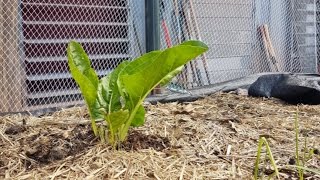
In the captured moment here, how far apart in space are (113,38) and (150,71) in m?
3.34

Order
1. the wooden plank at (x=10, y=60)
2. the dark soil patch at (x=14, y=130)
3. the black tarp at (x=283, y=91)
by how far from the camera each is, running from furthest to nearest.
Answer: the wooden plank at (x=10, y=60)
the black tarp at (x=283, y=91)
the dark soil patch at (x=14, y=130)

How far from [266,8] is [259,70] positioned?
0.95 meters

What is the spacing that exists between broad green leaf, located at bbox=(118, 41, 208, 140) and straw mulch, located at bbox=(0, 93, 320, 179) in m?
0.17

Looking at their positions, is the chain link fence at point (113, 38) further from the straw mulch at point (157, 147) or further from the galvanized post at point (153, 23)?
the straw mulch at point (157, 147)

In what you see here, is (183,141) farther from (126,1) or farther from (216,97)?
(126,1)

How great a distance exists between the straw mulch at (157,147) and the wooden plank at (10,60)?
1.39 metres

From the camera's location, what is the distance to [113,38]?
5078mm

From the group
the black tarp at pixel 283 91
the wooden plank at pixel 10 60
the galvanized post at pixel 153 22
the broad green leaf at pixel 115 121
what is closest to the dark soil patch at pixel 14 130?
the broad green leaf at pixel 115 121

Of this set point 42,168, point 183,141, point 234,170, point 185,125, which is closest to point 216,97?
point 185,125

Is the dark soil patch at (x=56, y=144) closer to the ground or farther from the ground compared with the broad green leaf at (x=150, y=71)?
closer to the ground

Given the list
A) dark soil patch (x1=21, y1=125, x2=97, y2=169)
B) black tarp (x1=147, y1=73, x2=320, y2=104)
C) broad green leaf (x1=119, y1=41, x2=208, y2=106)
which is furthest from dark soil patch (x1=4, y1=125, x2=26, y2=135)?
black tarp (x1=147, y1=73, x2=320, y2=104)

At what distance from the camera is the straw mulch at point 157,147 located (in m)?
1.77

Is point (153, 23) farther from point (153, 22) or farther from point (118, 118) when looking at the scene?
point (118, 118)

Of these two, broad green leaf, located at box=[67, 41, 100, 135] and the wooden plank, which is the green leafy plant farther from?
the wooden plank
